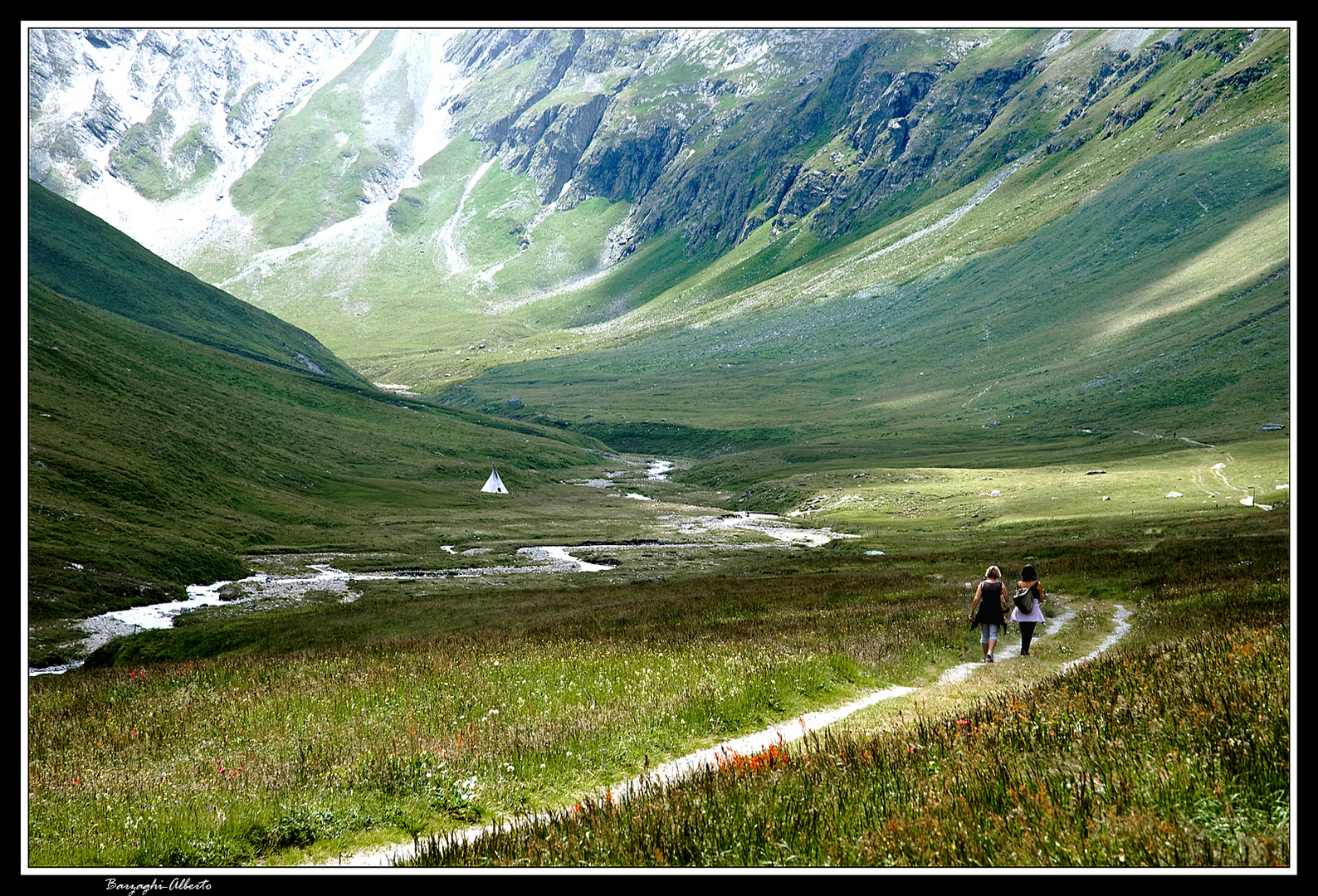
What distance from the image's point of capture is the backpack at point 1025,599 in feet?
61.4

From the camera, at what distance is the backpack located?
18.7m

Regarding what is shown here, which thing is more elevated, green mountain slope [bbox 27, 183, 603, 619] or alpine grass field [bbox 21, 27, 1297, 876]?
green mountain slope [bbox 27, 183, 603, 619]

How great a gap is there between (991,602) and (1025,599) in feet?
3.76

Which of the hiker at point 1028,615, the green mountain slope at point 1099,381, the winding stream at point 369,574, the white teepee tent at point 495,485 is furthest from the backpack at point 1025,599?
the white teepee tent at point 495,485

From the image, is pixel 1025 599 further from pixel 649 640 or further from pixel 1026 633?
pixel 649 640

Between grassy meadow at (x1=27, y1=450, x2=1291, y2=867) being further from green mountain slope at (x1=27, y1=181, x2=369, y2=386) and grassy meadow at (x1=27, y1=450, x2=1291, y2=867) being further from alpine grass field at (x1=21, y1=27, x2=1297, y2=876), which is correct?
green mountain slope at (x1=27, y1=181, x2=369, y2=386)

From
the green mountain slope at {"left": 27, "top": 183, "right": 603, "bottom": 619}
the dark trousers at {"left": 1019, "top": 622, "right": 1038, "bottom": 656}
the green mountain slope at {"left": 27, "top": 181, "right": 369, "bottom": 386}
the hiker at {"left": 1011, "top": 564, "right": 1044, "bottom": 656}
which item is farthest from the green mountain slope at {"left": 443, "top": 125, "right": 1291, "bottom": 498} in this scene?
the dark trousers at {"left": 1019, "top": 622, "right": 1038, "bottom": 656}

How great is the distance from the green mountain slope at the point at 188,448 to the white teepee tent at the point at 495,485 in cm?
394

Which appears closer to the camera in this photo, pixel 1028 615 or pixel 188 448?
pixel 1028 615

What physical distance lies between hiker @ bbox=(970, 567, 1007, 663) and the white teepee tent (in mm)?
106900

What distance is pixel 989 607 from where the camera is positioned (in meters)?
18.3

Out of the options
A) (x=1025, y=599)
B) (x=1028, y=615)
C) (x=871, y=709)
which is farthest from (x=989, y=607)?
(x=871, y=709)

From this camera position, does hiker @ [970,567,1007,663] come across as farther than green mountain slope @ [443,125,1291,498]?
No

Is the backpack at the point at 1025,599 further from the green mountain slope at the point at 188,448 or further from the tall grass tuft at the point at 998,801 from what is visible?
the green mountain slope at the point at 188,448
